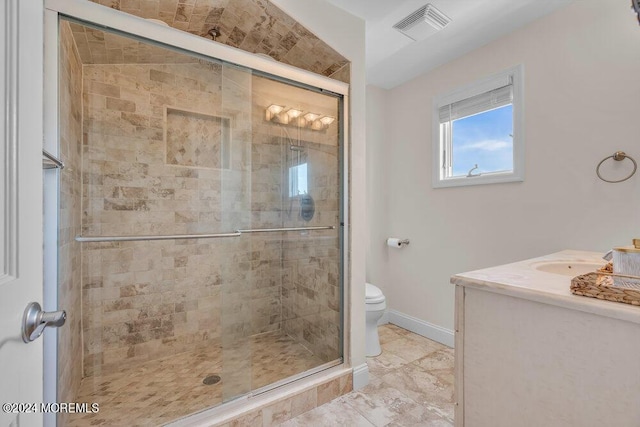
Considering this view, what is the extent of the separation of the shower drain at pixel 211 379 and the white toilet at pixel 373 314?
1.12 meters

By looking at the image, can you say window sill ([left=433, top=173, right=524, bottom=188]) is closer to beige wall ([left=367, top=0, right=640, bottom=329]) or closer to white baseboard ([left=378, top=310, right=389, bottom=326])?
beige wall ([left=367, top=0, right=640, bottom=329])

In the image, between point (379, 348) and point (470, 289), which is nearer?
point (470, 289)

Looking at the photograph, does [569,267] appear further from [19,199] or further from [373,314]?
[19,199]

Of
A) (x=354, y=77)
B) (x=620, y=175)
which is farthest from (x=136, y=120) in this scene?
(x=620, y=175)

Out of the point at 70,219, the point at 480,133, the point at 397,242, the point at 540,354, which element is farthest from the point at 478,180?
the point at 70,219

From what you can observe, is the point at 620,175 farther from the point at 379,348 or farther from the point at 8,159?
the point at 8,159

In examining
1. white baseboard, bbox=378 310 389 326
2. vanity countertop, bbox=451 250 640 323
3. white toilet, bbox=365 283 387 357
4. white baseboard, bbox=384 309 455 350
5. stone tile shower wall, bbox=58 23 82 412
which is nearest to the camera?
vanity countertop, bbox=451 250 640 323

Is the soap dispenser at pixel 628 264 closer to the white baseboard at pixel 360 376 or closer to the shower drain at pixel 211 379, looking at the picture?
the white baseboard at pixel 360 376

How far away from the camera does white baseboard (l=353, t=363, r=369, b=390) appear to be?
5.99 ft

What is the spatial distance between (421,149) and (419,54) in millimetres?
775

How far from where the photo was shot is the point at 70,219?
1559 millimetres

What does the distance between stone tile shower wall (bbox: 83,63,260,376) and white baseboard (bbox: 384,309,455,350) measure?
1543 mm

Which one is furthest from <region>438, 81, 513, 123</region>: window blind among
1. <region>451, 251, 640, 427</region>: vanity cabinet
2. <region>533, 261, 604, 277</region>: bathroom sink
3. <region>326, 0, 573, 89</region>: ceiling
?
<region>451, 251, 640, 427</region>: vanity cabinet

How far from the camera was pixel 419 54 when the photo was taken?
2303 mm
